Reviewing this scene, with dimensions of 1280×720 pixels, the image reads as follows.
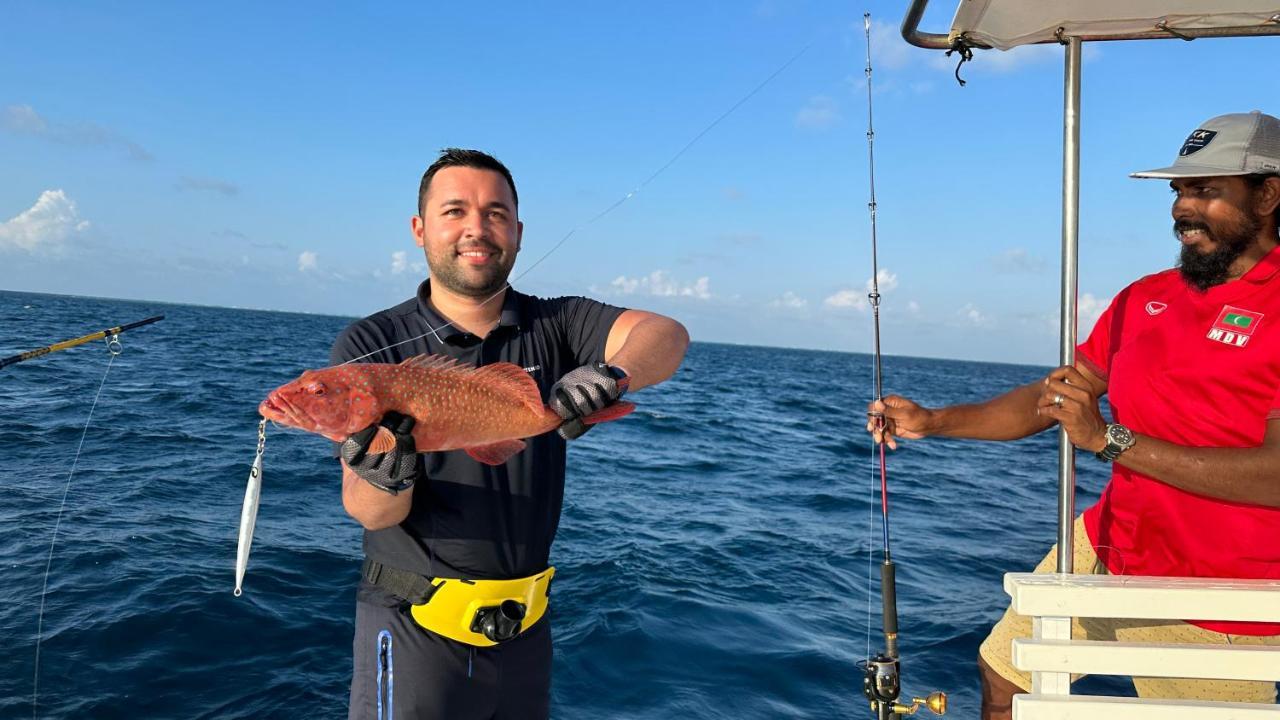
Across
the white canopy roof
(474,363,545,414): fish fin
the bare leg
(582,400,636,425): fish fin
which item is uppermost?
the white canopy roof

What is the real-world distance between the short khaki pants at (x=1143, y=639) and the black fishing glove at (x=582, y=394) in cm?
205

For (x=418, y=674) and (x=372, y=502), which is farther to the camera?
(x=418, y=674)

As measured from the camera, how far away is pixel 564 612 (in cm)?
808

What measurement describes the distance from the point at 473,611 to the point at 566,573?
6.19m

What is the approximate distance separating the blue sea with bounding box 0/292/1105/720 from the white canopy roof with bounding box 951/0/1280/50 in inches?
198

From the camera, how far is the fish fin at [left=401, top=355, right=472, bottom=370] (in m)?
3.05

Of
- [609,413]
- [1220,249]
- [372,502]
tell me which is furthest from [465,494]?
[1220,249]

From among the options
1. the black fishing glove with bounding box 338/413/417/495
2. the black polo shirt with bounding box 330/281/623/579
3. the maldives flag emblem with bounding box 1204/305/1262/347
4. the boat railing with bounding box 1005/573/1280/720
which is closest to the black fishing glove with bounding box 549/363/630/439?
the black polo shirt with bounding box 330/281/623/579

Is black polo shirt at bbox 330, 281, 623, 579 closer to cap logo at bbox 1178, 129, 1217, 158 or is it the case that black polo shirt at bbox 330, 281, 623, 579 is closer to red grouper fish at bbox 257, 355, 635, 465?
red grouper fish at bbox 257, 355, 635, 465

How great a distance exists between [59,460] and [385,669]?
1116cm

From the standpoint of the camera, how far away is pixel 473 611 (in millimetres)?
3166

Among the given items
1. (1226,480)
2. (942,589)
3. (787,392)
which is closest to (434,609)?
(1226,480)

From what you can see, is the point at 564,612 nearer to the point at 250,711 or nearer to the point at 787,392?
the point at 250,711

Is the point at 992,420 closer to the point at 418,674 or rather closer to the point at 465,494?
the point at 465,494
